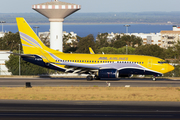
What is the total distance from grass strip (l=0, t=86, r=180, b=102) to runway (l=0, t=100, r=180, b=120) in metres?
1.85

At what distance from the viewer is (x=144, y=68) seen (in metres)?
42.4

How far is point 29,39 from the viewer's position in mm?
46500

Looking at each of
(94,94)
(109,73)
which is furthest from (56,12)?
(94,94)

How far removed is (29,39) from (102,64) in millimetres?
11918

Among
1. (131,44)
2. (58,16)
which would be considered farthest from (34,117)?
(131,44)

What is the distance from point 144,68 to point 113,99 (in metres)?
15.0

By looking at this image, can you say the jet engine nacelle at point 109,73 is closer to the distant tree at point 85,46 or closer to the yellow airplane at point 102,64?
the yellow airplane at point 102,64

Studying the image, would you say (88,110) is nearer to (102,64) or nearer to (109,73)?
(109,73)

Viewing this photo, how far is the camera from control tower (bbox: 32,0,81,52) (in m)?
64.6

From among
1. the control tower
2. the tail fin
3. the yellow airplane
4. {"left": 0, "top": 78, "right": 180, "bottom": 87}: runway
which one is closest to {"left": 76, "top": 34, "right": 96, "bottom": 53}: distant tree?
the control tower

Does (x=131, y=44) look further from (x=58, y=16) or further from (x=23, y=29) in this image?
(x=23, y=29)

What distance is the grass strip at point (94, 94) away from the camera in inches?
1141

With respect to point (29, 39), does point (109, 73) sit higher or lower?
lower

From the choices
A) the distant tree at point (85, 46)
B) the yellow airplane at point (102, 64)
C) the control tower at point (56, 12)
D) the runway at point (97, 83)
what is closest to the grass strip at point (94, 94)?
the runway at point (97, 83)
